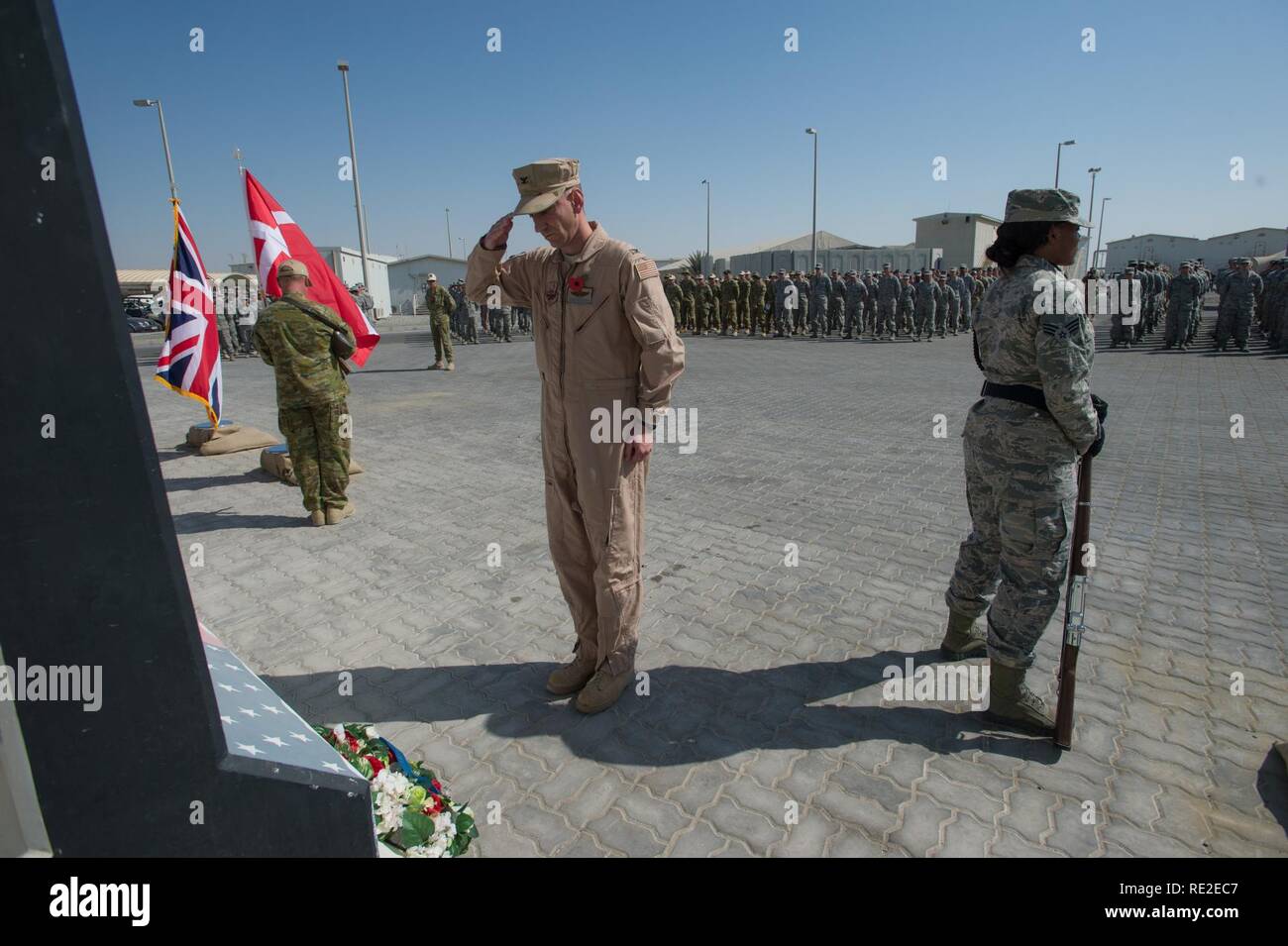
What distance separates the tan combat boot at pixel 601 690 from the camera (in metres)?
3.15

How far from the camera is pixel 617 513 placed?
116 inches

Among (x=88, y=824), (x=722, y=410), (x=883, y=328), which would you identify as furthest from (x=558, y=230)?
(x=883, y=328)

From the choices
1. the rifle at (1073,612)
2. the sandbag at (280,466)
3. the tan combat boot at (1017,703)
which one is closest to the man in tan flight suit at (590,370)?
the tan combat boot at (1017,703)

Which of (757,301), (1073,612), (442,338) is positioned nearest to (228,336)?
(442,338)

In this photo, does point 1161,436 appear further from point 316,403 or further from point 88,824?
point 88,824

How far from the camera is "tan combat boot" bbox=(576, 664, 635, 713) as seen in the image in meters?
3.15

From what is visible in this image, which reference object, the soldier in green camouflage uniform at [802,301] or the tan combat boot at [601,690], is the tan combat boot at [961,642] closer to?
the tan combat boot at [601,690]

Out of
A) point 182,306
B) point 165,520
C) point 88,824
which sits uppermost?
point 182,306

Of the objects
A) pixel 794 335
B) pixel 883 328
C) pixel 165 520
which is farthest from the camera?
pixel 794 335

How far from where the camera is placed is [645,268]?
2818 mm

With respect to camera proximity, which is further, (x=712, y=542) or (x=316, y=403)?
(x=316, y=403)

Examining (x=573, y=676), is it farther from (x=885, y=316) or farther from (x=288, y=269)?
(x=885, y=316)

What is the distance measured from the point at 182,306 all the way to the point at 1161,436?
1063 centimetres
